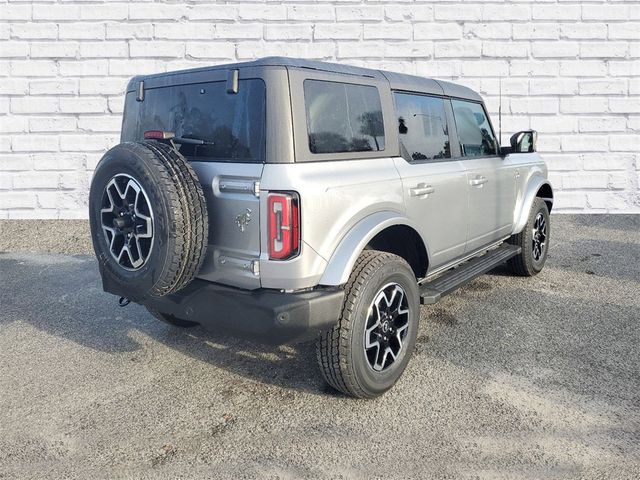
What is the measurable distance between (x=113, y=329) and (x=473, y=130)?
3411 millimetres

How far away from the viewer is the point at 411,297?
10.6 feet

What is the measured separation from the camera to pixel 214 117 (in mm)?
2902


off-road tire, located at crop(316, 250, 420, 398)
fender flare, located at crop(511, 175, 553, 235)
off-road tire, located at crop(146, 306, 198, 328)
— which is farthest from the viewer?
fender flare, located at crop(511, 175, 553, 235)

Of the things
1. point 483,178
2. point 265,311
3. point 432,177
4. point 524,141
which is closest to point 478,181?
point 483,178

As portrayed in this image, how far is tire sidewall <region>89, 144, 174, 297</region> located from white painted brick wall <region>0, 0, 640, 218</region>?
5.59 metres

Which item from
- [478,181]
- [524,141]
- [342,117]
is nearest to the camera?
[342,117]

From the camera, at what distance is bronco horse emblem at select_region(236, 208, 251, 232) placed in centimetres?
266

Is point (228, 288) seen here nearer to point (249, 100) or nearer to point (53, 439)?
point (249, 100)

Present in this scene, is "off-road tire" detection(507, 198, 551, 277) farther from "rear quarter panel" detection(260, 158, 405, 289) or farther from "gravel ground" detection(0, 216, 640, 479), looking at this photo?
"rear quarter panel" detection(260, 158, 405, 289)

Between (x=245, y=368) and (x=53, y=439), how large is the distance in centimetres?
118

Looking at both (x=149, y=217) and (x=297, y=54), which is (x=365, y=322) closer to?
(x=149, y=217)

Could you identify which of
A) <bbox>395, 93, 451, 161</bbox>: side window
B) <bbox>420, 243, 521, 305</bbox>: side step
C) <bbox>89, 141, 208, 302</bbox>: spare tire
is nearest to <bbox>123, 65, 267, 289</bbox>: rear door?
<bbox>89, 141, 208, 302</bbox>: spare tire

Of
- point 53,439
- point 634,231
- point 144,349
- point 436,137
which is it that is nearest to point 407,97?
point 436,137

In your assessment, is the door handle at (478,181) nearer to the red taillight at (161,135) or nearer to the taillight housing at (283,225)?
the taillight housing at (283,225)
